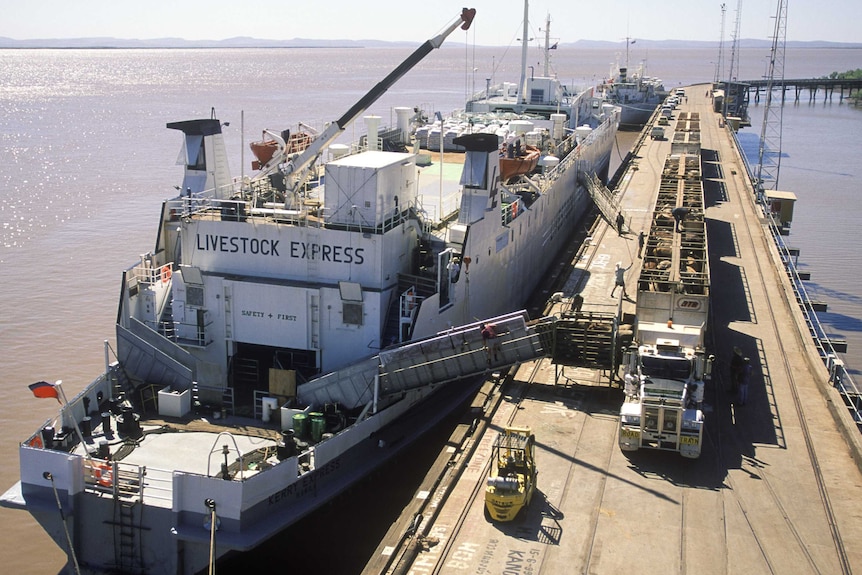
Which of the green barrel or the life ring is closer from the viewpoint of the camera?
the life ring

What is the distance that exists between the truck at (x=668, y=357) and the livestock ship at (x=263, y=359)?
9.61ft

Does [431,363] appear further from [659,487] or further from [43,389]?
[43,389]

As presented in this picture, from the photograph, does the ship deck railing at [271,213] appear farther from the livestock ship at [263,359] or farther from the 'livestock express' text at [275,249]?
the 'livestock express' text at [275,249]

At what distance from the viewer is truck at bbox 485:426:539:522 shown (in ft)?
47.5

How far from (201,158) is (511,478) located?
515 inches

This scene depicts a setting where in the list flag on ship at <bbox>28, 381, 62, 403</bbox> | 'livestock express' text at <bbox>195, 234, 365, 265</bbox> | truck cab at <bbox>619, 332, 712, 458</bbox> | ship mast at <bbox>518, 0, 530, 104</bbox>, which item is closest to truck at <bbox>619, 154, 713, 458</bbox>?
truck cab at <bbox>619, 332, 712, 458</bbox>

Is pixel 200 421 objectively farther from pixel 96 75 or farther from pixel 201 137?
pixel 96 75

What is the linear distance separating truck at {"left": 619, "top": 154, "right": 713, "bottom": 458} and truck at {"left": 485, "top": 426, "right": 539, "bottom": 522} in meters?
2.39

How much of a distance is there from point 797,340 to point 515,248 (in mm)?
9182

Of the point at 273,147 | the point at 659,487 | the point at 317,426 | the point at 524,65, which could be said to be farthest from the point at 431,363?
the point at 524,65

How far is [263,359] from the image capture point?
21000 millimetres

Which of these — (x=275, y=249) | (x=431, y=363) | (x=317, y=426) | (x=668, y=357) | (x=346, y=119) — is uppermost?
(x=346, y=119)

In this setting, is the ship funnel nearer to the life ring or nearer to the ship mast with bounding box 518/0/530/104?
the life ring

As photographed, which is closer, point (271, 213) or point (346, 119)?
point (271, 213)
